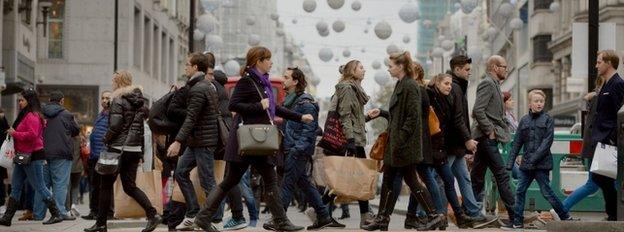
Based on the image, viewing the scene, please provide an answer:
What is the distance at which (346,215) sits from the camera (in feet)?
80.3

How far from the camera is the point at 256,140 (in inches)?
562

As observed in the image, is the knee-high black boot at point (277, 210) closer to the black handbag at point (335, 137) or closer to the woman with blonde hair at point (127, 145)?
the woman with blonde hair at point (127, 145)

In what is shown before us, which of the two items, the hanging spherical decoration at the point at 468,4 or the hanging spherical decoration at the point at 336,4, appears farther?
the hanging spherical decoration at the point at 468,4

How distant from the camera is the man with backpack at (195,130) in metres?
14.8

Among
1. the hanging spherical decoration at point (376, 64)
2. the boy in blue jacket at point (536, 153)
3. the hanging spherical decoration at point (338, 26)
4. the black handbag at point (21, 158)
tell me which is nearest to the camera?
the boy in blue jacket at point (536, 153)

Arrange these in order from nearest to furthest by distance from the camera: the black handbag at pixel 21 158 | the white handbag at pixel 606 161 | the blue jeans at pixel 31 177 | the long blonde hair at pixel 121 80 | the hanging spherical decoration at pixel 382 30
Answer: the white handbag at pixel 606 161 < the long blonde hair at pixel 121 80 < the black handbag at pixel 21 158 < the blue jeans at pixel 31 177 < the hanging spherical decoration at pixel 382 30

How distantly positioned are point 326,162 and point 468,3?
23122 millimetres

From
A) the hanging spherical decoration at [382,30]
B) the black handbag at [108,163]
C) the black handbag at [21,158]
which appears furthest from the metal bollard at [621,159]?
the hanging spherical decoration at [382,30]

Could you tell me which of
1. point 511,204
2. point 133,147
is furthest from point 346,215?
point 133,147

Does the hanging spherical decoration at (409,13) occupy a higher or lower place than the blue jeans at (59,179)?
higher

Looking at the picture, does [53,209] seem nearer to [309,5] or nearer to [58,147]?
[58,147]

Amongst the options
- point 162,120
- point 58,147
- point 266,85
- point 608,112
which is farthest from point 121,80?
point 608,112

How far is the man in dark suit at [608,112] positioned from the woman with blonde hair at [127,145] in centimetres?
444

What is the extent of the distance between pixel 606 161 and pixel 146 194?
203 inches
